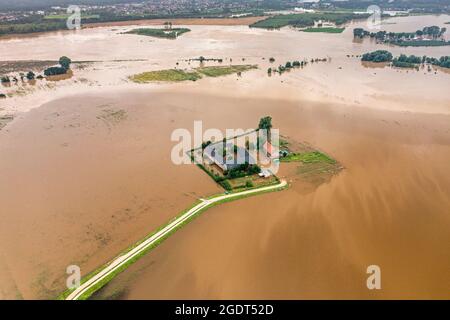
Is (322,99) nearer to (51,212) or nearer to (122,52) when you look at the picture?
(51,212)

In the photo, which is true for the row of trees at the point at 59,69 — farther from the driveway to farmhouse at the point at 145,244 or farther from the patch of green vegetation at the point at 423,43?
the patch of green vegetation at the point at 423,43

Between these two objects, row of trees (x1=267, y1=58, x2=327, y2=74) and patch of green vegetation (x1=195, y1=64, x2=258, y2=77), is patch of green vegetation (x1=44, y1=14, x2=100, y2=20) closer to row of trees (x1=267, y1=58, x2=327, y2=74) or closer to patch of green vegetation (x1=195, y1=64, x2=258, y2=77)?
patch of green vegetation (x1=195, y1=64, x2=258, y2=77)

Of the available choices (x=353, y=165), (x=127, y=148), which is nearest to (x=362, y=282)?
(x=353, y=165)

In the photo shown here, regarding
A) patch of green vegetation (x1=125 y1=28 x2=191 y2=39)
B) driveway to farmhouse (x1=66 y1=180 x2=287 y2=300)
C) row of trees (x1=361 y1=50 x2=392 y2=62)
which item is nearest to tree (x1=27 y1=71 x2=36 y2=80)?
patch of green vegetation (x1=125 y1=28 x2=191 y2=39)

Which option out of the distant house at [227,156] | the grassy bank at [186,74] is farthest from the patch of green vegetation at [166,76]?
the distant house at [227,156]

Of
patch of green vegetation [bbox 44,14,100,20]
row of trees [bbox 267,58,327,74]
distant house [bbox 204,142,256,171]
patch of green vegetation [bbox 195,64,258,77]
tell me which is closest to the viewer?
distant house [bbox 204,142,256,171]
